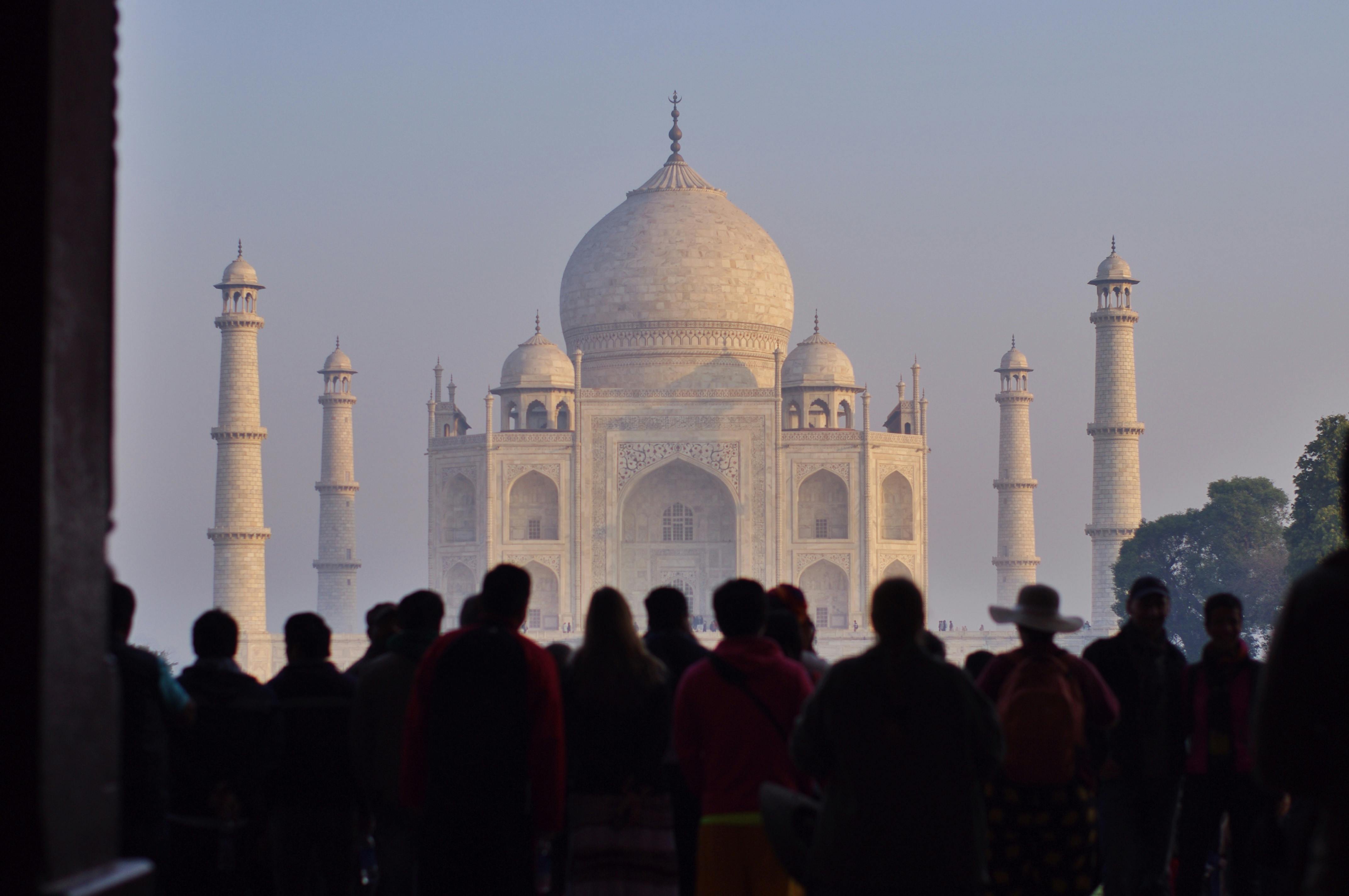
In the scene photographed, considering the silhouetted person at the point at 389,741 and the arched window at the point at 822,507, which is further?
the arched window at the point at 822,507

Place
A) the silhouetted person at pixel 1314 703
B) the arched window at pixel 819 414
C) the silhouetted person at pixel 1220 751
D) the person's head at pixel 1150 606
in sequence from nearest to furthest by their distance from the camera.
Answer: the silhouetted person at pixel 1314 703 < the silhouetted person at pixel 1220 751 < the person's head at pixel 1150 606 < the arched window at pixel 819 414

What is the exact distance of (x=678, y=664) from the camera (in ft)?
14.9

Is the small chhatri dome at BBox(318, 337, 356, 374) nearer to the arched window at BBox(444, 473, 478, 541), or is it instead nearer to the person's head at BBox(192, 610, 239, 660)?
the arched window at BBox(444, 473, 478, 541)

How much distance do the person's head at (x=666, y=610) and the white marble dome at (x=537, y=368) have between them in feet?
86.7

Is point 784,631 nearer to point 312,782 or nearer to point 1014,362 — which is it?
point 312,782

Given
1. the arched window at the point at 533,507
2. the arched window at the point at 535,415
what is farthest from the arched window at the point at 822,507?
the arched window at the point at 535,415

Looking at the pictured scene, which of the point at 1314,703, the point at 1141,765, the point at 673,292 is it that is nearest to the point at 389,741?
the point at 1141,765

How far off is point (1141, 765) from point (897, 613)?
69.5 inches

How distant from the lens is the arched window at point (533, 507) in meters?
29.9

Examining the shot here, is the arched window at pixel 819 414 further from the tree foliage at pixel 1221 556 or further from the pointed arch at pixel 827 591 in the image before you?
the tree foliage at pixel 1221 556

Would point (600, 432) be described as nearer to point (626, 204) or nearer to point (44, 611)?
point (626, 204)

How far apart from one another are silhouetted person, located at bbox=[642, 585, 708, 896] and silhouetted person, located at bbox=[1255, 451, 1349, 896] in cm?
198

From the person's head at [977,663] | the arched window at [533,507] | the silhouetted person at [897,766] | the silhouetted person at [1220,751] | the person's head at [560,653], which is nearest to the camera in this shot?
the silhouetted person at [897,766]

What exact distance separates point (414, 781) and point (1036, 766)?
4.73 ft
